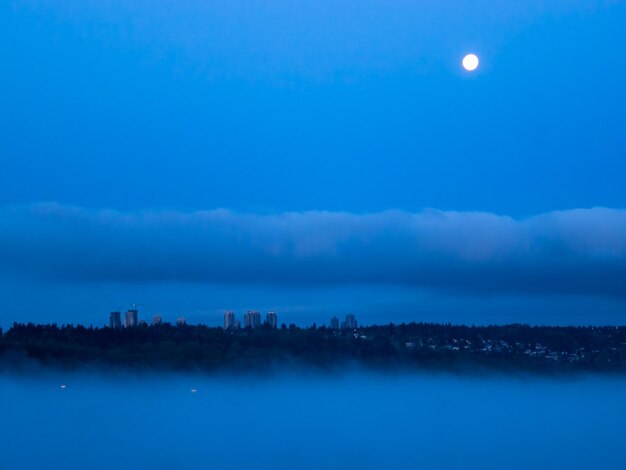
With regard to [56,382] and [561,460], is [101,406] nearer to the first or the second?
[56,382]

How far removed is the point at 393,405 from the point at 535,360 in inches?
771

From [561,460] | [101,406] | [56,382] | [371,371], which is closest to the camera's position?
[561,460]

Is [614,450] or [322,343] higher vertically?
[322,343]

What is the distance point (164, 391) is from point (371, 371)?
82.9 ft

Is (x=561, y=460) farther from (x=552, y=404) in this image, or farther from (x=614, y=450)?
(x=552, y=404)

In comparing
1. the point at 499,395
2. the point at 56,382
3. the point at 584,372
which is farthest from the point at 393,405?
the point at 56,382

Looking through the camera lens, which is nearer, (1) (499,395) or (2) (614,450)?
(2) (614,450)

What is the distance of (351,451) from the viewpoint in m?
78.6

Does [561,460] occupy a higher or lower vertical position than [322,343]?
lower

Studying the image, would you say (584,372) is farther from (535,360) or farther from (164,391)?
(164,391)

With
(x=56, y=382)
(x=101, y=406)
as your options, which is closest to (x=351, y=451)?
(x=101, y=406)

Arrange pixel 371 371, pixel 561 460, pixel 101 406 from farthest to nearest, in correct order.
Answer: pixel 371 371, pixel 101 406, pixel 561 460

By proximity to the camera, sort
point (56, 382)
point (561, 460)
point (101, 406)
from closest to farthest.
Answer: point (561, 460)
point (101, 406)
point (56, 382)

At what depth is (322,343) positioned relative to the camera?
4417 inches
